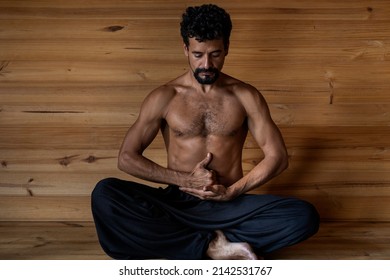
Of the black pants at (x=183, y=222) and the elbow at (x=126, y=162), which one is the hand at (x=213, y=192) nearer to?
the black pants at (x=183, y=222)

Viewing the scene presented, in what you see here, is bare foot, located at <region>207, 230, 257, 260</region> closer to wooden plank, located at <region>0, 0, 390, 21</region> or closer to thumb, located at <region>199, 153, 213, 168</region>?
thumb, located at <region>199, 153, 213, 168</region>

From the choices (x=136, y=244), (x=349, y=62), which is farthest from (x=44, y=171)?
(x=349, y=62)

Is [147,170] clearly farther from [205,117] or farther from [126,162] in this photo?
[205,117]

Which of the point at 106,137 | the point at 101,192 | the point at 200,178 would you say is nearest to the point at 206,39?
the point at 200,178

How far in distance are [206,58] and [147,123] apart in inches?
17.9

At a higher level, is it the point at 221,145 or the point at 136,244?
the point at 221,145

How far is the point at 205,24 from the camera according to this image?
3340 millimetres

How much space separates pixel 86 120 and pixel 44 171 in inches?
15.7

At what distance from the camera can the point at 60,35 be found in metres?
4.22

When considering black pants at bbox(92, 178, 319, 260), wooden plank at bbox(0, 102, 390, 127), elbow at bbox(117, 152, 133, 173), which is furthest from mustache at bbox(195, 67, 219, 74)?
wooden plank at bbox(0, 102, 390, 127)
